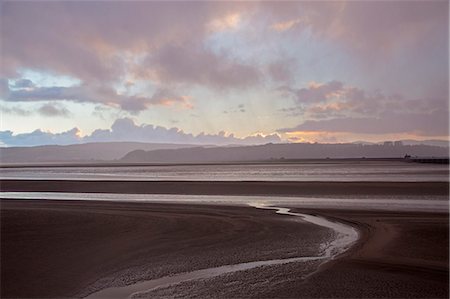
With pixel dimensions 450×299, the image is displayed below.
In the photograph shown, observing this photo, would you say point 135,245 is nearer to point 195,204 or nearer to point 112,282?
point 112,282

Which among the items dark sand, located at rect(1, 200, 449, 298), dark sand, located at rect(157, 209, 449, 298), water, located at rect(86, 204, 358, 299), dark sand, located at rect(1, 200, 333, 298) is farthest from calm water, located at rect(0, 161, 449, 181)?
dark sand, located at rect(157, 209, 449, 298)

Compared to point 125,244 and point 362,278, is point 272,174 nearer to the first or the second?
point 125,244

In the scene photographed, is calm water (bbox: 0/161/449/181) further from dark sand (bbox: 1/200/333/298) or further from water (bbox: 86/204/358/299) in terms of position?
water (bbox: 86/204/358/299)

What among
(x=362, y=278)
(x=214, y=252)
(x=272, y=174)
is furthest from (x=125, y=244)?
(x=272, y=174)

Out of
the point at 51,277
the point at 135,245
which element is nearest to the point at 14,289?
the point at 51,277

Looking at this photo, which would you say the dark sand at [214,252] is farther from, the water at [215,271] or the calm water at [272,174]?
the calm water at [272,174]

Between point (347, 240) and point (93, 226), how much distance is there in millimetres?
10681

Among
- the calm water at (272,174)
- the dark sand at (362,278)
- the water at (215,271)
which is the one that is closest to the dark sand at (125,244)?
the water at (215,271)

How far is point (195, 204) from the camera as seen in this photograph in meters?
25.3

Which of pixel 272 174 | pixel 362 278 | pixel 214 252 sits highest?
pixel 362 278

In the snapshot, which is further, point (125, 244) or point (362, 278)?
point (125, 244)

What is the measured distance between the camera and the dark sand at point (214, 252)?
9.30 m

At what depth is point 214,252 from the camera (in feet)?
42.1

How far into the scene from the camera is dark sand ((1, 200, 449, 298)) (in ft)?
30.5
